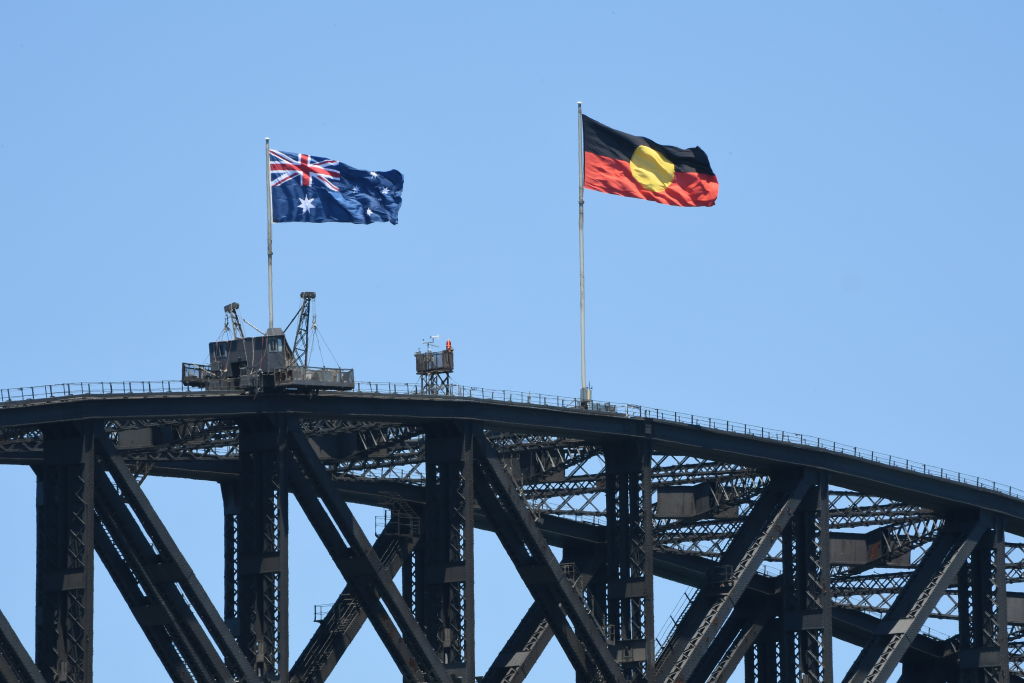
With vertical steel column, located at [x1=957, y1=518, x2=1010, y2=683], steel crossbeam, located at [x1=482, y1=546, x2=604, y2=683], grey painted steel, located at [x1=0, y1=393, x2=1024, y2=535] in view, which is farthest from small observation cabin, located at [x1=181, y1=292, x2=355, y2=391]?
vertical steel column, located at [x1=957, y1=518, x2=1010, y2=683]

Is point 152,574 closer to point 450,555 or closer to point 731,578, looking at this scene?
point 450,555

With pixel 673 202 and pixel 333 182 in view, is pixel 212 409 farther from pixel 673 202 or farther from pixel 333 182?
pixel 673 202

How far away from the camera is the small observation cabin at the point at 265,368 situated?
103 meters

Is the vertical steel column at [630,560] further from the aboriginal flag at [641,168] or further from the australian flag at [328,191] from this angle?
the australian flag at [328,191]

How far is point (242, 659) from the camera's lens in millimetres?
100500

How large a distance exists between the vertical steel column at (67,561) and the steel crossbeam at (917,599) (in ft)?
138

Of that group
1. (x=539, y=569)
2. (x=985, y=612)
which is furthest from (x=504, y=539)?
(x=985, y=612)

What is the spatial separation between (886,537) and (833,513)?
14.3ft

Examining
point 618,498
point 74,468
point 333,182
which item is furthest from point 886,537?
point 74,468

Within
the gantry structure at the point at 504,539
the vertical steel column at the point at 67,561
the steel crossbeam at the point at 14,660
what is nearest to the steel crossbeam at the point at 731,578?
the gantry structure at the point at 504,539

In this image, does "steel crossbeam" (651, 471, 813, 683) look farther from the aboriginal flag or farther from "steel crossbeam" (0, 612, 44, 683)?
"steel crossbeam" (0, 612, 44, 683)

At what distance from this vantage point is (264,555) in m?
103

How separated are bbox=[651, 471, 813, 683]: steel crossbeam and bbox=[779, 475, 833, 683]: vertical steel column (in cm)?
145

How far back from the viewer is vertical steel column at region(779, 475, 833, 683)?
395ft
